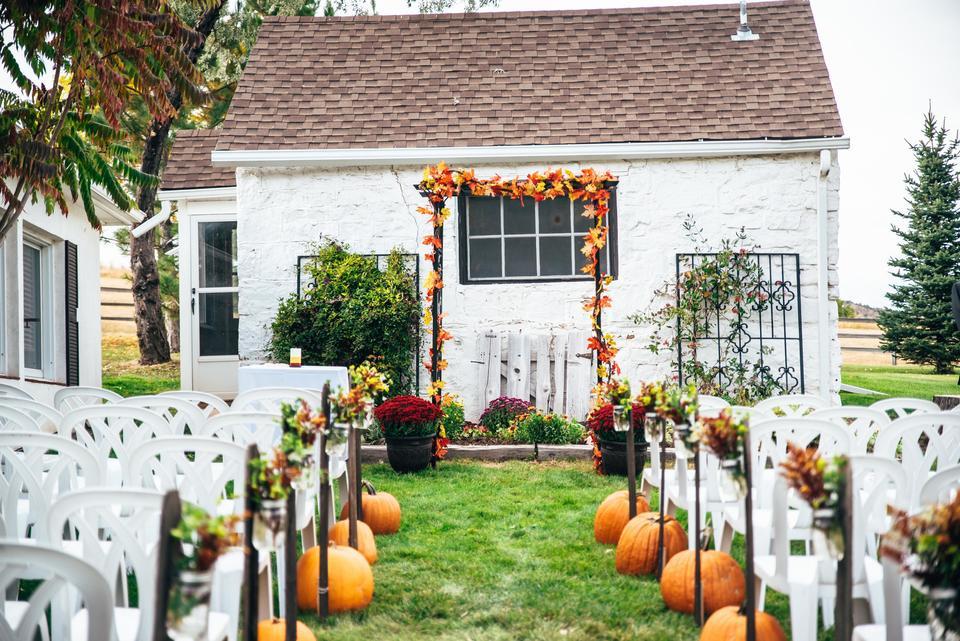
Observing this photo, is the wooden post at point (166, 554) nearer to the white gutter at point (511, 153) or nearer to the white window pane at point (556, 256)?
the white gutter at point (511, 153)

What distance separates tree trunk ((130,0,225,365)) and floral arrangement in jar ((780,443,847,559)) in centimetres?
1482

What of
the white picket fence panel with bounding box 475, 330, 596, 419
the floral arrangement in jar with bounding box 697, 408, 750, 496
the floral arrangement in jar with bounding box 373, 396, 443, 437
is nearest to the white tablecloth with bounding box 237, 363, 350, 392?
the floral arrangement in jar with bounding box 373, 396, 443, 437

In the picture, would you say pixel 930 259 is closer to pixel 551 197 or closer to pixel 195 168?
pixel 551 197

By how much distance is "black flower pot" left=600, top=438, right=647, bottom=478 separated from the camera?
7.17m

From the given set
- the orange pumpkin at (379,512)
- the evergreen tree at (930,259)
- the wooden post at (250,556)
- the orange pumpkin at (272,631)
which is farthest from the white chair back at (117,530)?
the evergreen tree at (930,259)

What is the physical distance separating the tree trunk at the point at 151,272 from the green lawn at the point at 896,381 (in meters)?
11.8

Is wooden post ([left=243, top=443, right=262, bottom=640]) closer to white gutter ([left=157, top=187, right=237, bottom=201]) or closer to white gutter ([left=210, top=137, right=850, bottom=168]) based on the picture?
white gutter ([left=210, top=137, right=850, bottom=168])

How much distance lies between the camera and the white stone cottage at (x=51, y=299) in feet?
28.2

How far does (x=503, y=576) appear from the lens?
15.4 feet

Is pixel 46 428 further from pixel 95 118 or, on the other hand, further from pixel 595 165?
pixel 595 165

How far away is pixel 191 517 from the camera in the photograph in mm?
2010

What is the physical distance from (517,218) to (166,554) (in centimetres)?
833

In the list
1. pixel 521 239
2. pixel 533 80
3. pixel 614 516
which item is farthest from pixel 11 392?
pixel 533 80

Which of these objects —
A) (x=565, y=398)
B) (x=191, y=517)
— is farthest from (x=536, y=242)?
(x=191, y=517)
